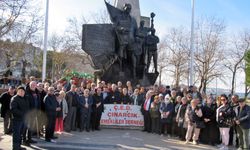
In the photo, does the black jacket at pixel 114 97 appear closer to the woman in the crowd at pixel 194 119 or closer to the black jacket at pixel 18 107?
the woman in the crowd at pixel 194 119

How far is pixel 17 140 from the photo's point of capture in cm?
930

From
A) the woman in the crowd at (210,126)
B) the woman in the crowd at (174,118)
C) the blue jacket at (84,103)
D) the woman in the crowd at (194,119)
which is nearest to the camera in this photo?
the woman in the crowd at (194,119)

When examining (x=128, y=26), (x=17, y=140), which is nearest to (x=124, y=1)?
(x=128, y=26)

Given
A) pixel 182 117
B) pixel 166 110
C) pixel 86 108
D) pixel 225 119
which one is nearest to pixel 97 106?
pixel 86 108

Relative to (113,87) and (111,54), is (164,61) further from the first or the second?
(113,87)

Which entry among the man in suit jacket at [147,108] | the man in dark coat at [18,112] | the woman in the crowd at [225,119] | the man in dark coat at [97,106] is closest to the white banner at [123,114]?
the man in suit jacket at [147,108]

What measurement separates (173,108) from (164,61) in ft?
114

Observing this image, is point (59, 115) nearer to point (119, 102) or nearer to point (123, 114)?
point (123, 114)

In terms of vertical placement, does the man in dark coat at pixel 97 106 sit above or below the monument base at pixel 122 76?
below

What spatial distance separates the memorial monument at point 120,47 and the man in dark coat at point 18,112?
815cm

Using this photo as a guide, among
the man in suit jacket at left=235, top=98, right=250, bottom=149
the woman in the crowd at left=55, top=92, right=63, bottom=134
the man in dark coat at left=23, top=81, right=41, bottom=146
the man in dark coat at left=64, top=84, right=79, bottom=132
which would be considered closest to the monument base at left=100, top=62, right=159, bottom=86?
the man in dark coat at left=64, top=84, right=79, bottom=132

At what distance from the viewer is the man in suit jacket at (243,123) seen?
1109cm

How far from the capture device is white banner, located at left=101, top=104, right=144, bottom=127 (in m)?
14.5

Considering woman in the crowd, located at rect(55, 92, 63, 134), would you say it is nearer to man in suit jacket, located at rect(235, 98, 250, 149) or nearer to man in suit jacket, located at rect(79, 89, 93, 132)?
man in suit jacket, located at rect(79, 89, 93, 132)
